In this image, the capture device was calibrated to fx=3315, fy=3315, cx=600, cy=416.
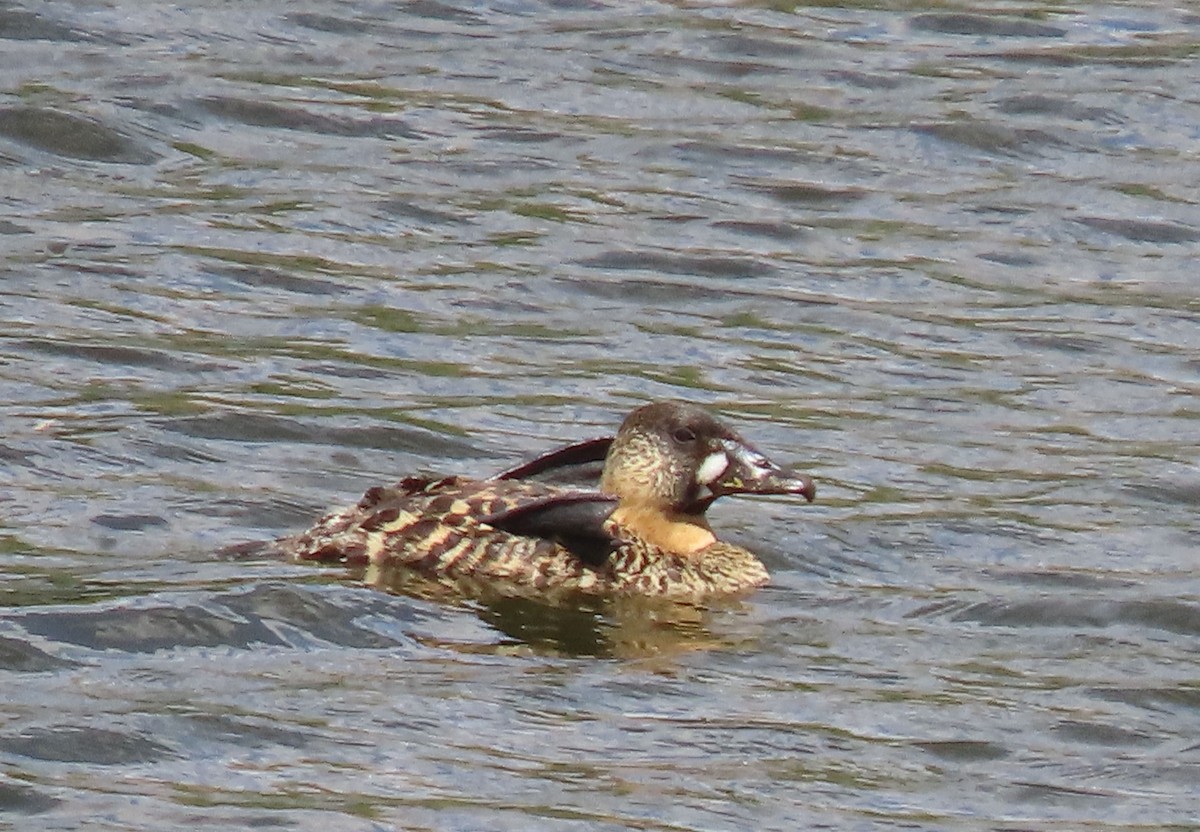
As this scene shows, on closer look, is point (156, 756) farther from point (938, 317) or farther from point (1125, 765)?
point (938, 317)

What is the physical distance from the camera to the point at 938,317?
1524 centimetres

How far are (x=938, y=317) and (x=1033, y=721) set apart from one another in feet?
19.8

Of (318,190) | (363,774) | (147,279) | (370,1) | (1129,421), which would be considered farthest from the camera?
(370,1)

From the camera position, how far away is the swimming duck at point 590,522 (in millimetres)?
10859

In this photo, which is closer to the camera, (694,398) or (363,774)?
(363,774)

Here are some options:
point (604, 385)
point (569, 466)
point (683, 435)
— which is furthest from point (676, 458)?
point (604, 385)

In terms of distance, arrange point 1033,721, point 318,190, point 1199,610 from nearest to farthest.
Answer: point 1033,721, point 1199,610, point 318,190

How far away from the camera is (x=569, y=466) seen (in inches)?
456

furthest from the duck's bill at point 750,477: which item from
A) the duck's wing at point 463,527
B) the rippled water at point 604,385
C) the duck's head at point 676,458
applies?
the duck's wing at point 463,527

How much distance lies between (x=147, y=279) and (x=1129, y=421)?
4414mm

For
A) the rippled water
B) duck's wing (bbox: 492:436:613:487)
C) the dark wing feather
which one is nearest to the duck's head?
duck's wing (bbox: 492:436:613:487)

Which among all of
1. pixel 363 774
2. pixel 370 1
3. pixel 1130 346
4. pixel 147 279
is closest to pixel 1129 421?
pixel 1130 346

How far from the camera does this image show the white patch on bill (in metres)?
11.4

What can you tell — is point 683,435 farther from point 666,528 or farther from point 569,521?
point 569,521
